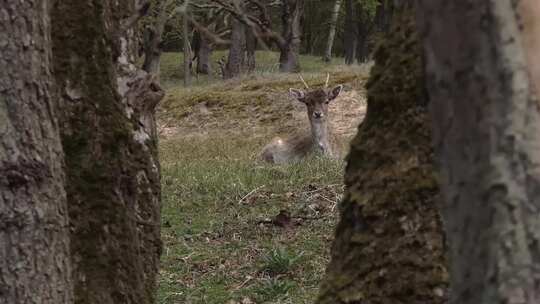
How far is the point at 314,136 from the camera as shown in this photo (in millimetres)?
16547

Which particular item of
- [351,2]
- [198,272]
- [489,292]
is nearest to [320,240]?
[198,272]

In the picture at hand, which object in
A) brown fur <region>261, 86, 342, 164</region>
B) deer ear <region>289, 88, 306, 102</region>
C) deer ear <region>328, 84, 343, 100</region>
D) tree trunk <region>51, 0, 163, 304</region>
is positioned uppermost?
tree trunk <region>51, 0, 163, 304</region>

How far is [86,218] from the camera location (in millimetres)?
3945

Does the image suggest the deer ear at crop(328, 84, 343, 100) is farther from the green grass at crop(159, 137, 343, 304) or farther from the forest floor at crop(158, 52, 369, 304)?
the green grass at crop(159, 137, 343, 304)

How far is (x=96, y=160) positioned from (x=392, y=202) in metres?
1.64

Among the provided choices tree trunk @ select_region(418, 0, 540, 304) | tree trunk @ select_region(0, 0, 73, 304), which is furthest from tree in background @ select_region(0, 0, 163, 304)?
tree trunk @ select_region(418, 0, 540, 304)

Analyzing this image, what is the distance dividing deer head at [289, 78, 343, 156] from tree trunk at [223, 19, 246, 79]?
1380 cm

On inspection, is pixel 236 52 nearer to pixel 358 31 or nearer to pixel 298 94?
pixel 298 94

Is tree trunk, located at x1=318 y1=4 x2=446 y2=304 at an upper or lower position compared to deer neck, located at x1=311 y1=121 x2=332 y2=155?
upper

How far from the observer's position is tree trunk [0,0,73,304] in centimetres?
288

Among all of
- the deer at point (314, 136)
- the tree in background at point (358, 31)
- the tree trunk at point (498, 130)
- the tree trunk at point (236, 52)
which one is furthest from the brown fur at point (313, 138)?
the tree in background at point (358, 31)

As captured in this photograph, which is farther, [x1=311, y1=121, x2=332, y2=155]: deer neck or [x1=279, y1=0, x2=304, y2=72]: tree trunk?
[x1=279, y1=0, x2=304, y2=72]: tree trunk

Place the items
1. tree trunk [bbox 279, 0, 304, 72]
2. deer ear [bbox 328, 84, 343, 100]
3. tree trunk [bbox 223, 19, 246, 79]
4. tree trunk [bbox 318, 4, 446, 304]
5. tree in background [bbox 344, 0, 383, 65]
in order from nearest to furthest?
tree trunk [bbox 318, 4, 446, 304]
deer ear [bbox 328, 84, 343, 100]
tree trunk [bbox 279, 0, 304, 72]
tree trunk [bbox 223, 19, 246, 79]
tree in background [bbox 344, 0, 383, 65]

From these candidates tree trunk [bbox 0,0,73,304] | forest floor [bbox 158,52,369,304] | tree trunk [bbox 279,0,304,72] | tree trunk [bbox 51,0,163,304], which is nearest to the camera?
tree trunk [bbox 0,0,73,304]
